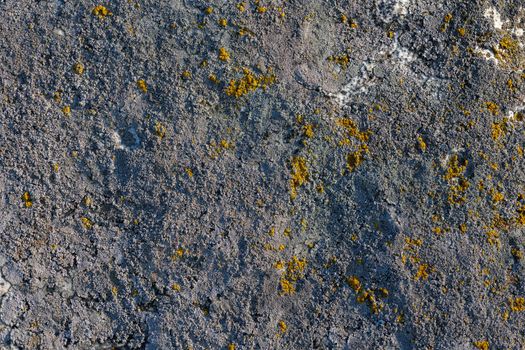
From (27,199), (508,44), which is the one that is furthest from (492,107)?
(27,199)

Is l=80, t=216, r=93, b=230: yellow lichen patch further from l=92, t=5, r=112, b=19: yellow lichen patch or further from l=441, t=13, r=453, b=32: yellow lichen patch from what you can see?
l=441, t=13, r=453, b=32: yellow lichen patch

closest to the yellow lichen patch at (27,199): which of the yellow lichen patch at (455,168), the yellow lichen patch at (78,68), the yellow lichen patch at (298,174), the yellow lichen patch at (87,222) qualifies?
the yellow lichen patch at (87,222)

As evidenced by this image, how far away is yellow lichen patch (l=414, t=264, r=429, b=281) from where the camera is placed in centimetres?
211

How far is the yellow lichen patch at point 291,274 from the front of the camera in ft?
6.89

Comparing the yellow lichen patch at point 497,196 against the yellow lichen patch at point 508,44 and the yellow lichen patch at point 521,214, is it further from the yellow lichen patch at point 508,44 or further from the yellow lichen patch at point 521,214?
the yellow lichen patch at point 508,44

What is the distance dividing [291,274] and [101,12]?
123 cm

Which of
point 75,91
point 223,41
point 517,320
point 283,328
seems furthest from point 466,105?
point 75,91

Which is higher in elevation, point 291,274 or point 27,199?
point 291,274

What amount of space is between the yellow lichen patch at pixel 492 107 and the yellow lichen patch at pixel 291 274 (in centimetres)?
93

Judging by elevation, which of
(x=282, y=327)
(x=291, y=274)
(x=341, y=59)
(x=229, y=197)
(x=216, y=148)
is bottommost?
(x=282, y=327)

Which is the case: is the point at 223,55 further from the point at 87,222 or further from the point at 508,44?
the point at 508,44

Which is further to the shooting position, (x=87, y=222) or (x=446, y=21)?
(x=446, y=21)

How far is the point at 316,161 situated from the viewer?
2125mm

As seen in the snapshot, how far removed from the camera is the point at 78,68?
6.89ft
